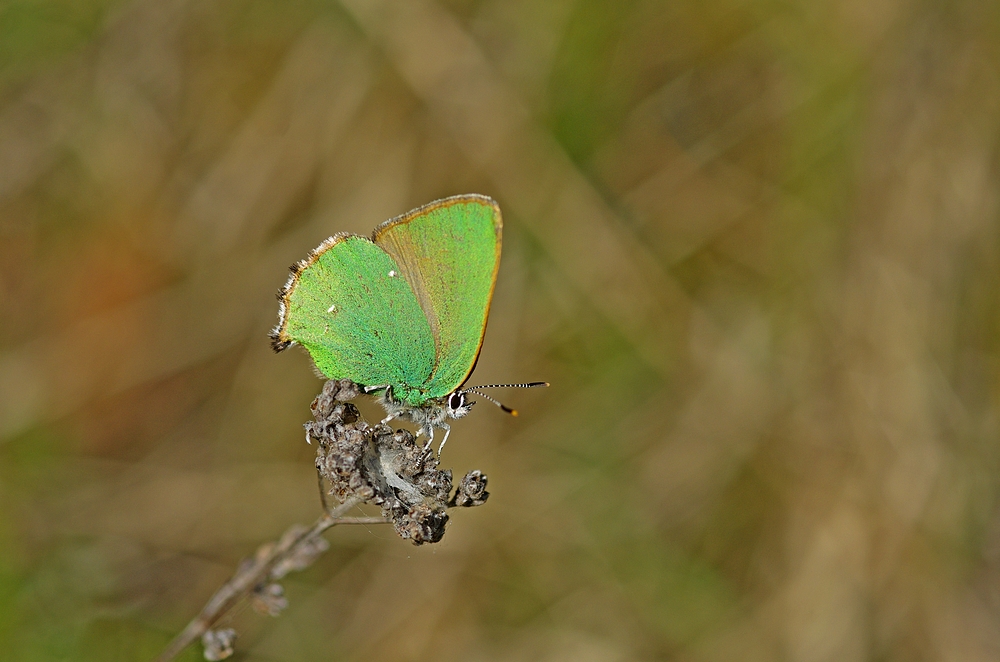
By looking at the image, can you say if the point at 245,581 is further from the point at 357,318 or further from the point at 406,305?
the point at 406,305

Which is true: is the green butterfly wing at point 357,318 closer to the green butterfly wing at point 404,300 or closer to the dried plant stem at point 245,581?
the green butterfly wing at point 404,300

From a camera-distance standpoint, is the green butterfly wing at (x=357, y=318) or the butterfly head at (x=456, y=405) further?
the butterfly head at (x=456, y=405)

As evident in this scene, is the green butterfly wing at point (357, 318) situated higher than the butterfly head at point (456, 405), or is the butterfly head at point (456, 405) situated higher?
the green butterfly wing at point (357, 318)

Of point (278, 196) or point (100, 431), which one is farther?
point (278, 196)

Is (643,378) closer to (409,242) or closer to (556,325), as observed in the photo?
(556,325)

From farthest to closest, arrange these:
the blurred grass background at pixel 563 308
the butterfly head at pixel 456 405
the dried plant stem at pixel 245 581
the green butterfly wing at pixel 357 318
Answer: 1. the blurred grass background at pixel 563 308
2. the butterfly head at pixel 456 405
3. the green butterfly wing at pixel 357 318
4. the dried plant stem at pixel 245 581

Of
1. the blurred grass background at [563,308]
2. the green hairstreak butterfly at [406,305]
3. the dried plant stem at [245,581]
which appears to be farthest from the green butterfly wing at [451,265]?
the blurred grass background at [563,308]

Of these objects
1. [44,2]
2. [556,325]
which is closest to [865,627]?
[556,325]

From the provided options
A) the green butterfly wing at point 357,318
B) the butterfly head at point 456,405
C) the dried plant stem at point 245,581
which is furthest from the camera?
the butterfly head at point 456,405
